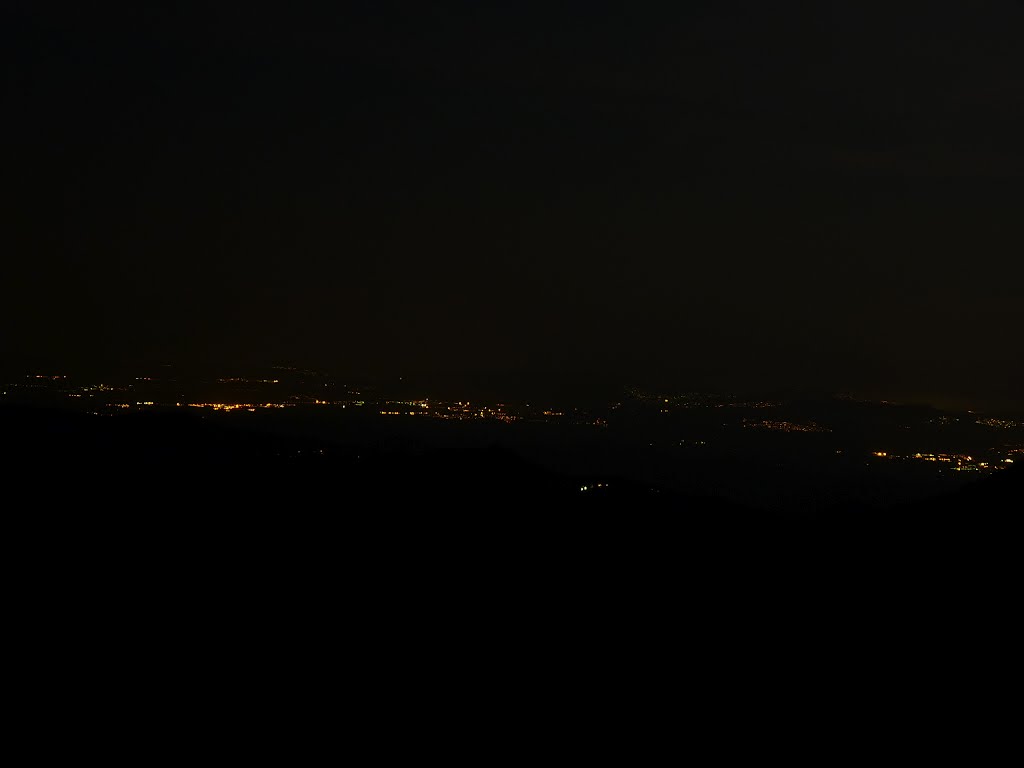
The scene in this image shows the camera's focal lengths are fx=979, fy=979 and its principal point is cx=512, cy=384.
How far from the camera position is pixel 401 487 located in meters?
17.2

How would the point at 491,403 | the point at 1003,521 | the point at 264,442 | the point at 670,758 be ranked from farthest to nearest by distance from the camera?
the point at 491,403 < the point at 264,442 < the point at 1003,521 < the point at 670,758

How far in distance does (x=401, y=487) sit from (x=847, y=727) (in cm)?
965

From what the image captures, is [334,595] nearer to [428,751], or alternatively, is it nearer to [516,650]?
[516,650]

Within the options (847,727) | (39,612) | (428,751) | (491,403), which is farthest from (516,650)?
(491,403)

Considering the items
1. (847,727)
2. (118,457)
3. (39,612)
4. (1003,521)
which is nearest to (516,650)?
(847,727)

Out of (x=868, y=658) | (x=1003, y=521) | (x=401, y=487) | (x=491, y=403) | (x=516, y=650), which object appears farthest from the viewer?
(x=491, y=403)

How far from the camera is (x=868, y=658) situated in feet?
33.4

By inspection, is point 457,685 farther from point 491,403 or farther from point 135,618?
point 491,403

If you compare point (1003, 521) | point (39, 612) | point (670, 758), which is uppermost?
point (1003, 521)

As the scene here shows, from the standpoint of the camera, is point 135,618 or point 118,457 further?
point 118,457

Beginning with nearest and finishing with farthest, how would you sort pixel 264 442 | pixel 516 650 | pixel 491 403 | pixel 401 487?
1. pixel 516 650
2. pixel 401 487
3. pixel 264 442
4. pixel 491 403

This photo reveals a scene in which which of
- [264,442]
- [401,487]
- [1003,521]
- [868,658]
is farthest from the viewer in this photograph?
[264,442]

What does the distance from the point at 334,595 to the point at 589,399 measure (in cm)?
3728

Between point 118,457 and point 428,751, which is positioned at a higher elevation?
point 118,457
